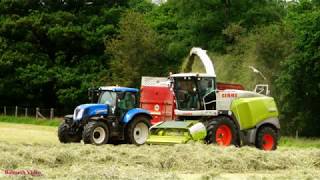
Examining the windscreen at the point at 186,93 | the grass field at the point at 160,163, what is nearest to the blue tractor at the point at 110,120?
the windscreen at the point at 186,93

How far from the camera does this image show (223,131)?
2252 cm

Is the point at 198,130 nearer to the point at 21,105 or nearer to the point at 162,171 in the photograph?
the point at 162,171

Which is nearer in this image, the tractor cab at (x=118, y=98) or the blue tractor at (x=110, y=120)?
the blue tractor at (x=110, y=120)

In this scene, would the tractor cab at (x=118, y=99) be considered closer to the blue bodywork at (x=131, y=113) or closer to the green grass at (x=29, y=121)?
the blue bodywork at (x=131, y=113)

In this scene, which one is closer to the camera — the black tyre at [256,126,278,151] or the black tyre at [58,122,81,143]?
the black tyre at [58,122,81,143]

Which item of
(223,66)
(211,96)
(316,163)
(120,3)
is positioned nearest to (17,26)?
(120,3)

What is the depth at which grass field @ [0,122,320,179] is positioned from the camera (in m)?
13.9

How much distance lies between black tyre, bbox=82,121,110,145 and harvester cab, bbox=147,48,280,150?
1.47m

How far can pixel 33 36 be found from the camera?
50.2m

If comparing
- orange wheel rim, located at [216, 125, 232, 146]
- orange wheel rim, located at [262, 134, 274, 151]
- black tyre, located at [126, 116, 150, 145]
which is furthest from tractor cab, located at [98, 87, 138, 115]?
orange wheel rim, located at [262, 134, 274, 151]

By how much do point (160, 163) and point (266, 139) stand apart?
27.5ft

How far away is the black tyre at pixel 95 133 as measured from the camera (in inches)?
850

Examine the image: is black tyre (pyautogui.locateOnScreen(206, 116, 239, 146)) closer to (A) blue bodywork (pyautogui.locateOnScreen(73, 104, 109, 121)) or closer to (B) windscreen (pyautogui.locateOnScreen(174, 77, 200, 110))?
(B) windscreen (pyautogui.locateOnScreen(174, 77, 200, 110))

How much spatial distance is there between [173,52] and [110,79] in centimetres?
529
